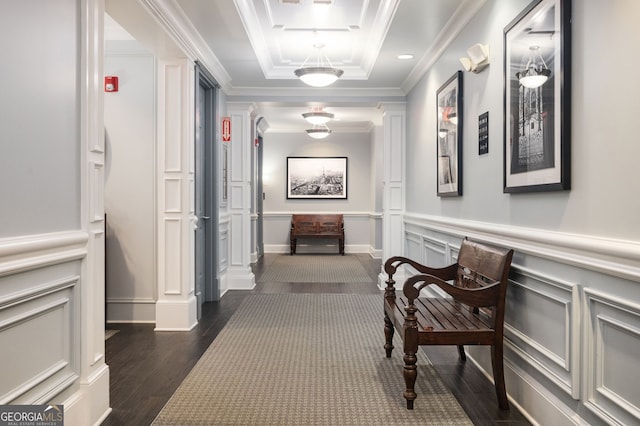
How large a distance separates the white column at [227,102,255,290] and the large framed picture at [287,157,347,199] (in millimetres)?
4341

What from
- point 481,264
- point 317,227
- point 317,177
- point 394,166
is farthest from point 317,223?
point 481,264

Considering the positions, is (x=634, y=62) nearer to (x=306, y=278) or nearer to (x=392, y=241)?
(x=392, y=241)

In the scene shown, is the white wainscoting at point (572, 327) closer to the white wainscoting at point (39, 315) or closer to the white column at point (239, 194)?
the white wainscoting at point (39, 315)

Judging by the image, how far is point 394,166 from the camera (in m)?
6.33

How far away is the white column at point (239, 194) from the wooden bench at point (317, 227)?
3984mm

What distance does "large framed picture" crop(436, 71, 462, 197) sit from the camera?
385 cm

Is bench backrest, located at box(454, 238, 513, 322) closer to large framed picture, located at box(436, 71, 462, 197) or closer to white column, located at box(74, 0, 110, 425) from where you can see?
large framed picture, located at box(436, 71, 462, 197)

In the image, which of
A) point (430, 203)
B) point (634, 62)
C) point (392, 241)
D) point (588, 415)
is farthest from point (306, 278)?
point (634, 62)

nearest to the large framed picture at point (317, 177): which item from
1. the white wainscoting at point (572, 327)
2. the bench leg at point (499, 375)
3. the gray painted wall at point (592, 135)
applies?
the gray painted wall at point (592, 135)

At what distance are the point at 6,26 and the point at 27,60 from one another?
0.53 feet

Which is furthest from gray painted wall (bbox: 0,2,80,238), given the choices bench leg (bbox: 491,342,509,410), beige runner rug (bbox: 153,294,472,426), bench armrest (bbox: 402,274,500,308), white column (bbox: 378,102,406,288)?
white column (bbox: 378,102,406,288)

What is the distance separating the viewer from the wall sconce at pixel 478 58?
A: 3.24 m

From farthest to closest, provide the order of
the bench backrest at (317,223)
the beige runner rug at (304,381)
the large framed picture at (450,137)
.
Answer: the bench backrest at (317,223) → the large framed picture at (450,137) → the beige runner rug at (304,381)

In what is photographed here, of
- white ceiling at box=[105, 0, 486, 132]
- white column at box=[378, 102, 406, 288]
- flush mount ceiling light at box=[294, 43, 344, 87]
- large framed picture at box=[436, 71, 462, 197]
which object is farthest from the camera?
white column at box=[378, 102, 406, 288]
